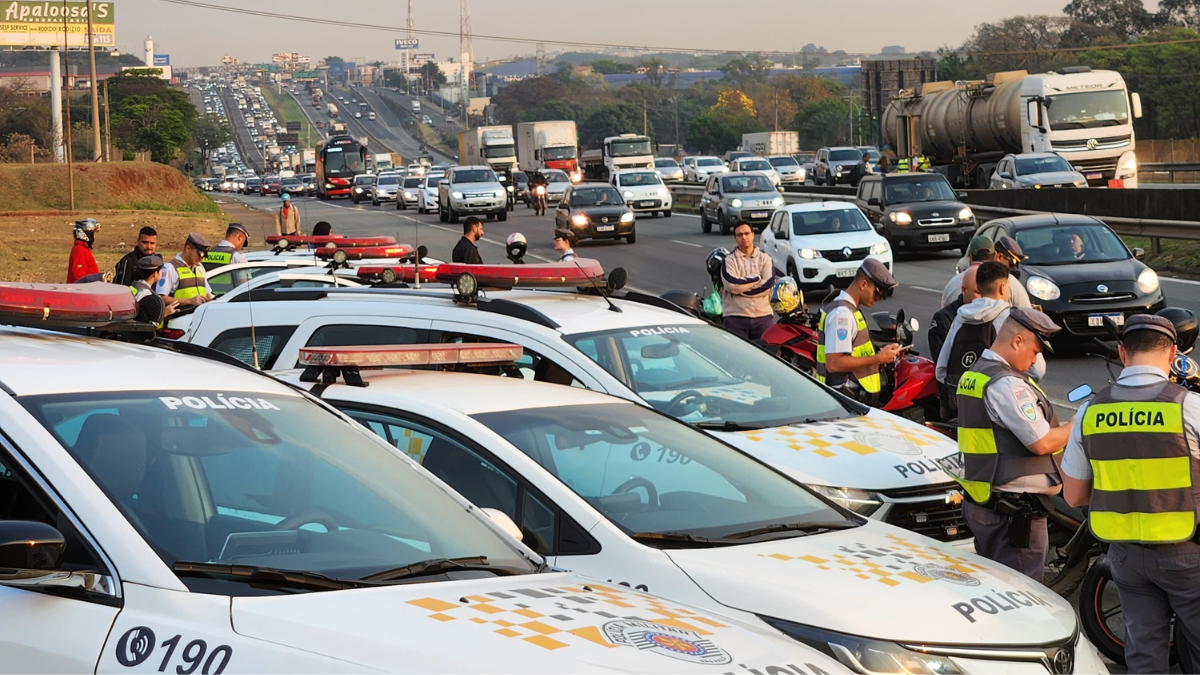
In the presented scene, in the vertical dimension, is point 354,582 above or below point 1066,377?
above

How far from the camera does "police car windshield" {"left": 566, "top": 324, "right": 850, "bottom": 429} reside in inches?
290

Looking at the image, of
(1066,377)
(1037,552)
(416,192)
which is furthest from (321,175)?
(1037,552)

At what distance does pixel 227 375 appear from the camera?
4277mm

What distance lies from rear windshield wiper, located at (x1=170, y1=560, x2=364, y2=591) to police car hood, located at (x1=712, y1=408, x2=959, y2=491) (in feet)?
11.6

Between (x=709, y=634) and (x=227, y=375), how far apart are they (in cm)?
174

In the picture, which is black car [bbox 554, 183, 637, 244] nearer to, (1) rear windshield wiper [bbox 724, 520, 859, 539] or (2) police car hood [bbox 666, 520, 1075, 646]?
(1) rear windshield wiper [bbox 724, 520, 859, 539]

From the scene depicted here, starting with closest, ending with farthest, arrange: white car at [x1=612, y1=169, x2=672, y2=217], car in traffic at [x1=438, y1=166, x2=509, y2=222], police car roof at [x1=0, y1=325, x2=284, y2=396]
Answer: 1. police car roof at [x1=0, y1=325, x2=284, y2=396]
2. white car at [x1=612, y1=169, x2=672, y2=217]
3. car in traffic at [x1=438, y1=166, x2=509, y2=222]

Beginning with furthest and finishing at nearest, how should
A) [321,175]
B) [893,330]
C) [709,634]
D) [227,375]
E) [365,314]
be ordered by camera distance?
[321,175] → [893,330] → [365,314] → [227,375] → [709,634]

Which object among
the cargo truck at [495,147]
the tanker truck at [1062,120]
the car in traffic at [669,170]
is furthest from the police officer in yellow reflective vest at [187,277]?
the cargo truck at [495,147]

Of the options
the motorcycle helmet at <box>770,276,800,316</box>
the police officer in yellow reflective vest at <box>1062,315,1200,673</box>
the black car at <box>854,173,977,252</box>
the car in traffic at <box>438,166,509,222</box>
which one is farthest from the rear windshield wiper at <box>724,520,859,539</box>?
the car in traffic at <box>438,166,509,222</box>

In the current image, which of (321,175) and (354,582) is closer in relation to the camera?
(354,582)

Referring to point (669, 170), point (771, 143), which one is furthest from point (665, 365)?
point (771, 143)

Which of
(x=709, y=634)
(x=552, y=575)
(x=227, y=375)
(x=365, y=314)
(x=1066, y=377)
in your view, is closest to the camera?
(x=709, y=634)

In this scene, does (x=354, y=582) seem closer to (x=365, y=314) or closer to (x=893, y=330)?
(x=365, y=314)
